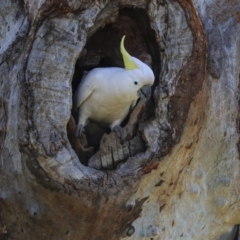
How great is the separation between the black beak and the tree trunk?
3 cm

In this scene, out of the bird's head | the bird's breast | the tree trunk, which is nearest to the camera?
the tree trunk

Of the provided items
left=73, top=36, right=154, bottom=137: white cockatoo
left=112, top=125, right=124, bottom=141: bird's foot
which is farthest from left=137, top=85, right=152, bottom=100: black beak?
left=112, top=125, right=124, bottom=141: bird's foot

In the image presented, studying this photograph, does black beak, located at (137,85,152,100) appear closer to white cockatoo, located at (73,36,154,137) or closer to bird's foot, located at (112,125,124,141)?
white cockatoo, located at (73,36,154,137)

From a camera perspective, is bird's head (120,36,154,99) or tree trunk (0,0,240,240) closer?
tree trunk (0,0,240,240)

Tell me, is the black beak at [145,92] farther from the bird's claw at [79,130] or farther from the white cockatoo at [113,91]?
the bird's claw at [79,130]

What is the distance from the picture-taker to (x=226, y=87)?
5.43 feet

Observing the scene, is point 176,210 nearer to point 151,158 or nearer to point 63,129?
point 151,158

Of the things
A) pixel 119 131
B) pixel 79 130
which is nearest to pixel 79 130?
pixel 79 130

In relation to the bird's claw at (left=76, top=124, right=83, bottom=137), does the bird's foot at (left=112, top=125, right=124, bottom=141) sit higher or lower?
lower

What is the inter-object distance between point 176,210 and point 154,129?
0.28 metres

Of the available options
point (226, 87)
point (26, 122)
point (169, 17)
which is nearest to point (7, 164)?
point (26, 122)

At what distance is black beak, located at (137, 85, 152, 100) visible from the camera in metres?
1.51

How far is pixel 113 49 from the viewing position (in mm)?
1679

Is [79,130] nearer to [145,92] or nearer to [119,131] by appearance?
[119,131]
